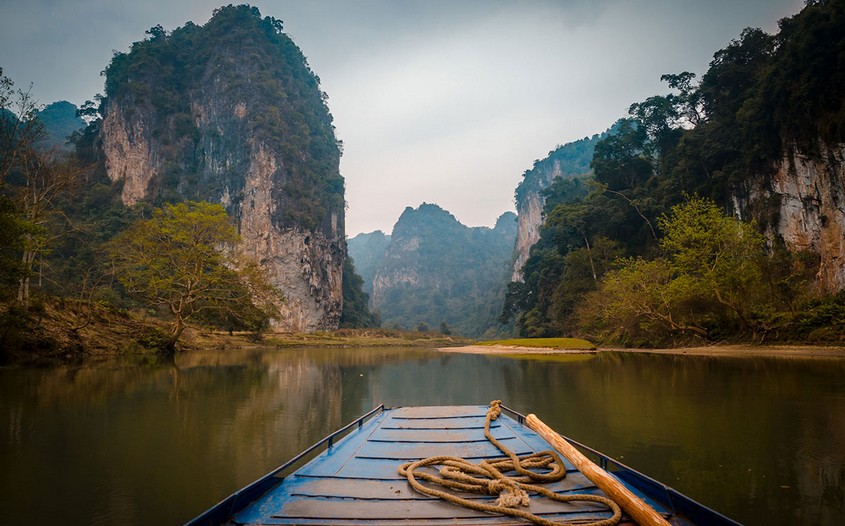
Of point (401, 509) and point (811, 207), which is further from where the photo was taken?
point (811, 207)

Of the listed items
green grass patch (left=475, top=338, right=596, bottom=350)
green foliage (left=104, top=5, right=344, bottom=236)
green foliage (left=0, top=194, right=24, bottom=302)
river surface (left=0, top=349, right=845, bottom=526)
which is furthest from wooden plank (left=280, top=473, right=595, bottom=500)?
green foliage (left=104, top=5, right=344, bottom=236)

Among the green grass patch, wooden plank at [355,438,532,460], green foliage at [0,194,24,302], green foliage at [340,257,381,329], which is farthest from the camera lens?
green foliage at [340,257,381,329]

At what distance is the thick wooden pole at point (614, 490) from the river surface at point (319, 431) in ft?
5.00

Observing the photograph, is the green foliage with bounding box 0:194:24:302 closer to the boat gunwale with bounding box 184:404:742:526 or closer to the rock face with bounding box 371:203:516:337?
the boat gunwale with bounding box 184:404:742:526

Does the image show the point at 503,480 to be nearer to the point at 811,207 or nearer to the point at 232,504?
the point at 232,504

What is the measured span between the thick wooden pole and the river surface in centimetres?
152

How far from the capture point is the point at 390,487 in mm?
3158

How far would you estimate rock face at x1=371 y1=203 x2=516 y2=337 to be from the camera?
12925cm

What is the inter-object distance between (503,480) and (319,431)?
481cm

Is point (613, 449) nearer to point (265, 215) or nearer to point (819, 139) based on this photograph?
point (819, 139)

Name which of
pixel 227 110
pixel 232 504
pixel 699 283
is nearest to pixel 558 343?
pixel 699 283

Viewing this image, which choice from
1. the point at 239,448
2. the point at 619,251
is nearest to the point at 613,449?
the point at 239,448

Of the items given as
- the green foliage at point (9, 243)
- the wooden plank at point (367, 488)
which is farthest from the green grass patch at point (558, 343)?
the green foliage at point (9, 243)

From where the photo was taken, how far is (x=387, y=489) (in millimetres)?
→ 3113
